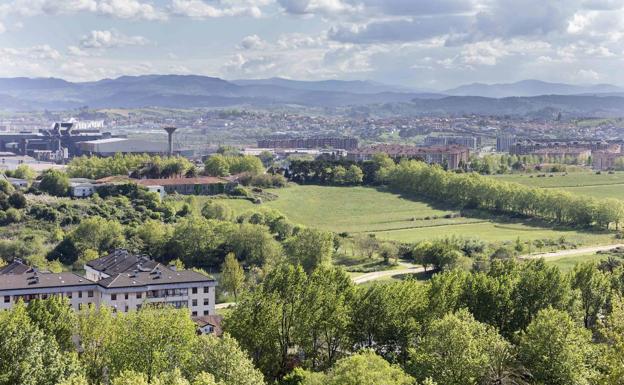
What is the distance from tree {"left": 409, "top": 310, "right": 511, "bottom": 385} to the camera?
2752 cm

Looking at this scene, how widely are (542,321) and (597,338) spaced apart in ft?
25.0

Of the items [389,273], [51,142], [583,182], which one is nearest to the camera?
[389,273]

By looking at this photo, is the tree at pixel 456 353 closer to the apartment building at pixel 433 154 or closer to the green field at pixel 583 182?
the green field at pixel 583 182

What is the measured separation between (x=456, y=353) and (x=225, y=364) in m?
7.66

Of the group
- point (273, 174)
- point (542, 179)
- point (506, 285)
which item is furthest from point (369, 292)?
point (542, 179)

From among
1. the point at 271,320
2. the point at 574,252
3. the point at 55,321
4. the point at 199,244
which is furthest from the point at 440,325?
the point at 574,252

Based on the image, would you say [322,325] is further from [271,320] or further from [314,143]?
[314,143]

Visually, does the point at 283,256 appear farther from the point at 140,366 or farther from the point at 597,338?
the point at 140,366

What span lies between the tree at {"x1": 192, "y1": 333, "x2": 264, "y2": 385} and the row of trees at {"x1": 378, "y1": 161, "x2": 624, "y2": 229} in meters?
57.1

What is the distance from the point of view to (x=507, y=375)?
1169 inches

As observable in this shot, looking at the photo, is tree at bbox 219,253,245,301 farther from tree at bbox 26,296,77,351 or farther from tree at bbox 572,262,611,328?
tree at bbox 572,262,611,328

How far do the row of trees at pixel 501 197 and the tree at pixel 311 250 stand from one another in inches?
1162

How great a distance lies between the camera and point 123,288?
43.4 metres

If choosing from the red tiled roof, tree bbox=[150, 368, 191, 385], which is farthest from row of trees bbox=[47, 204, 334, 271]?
tree bbox=[150, 368, 191, 385]
